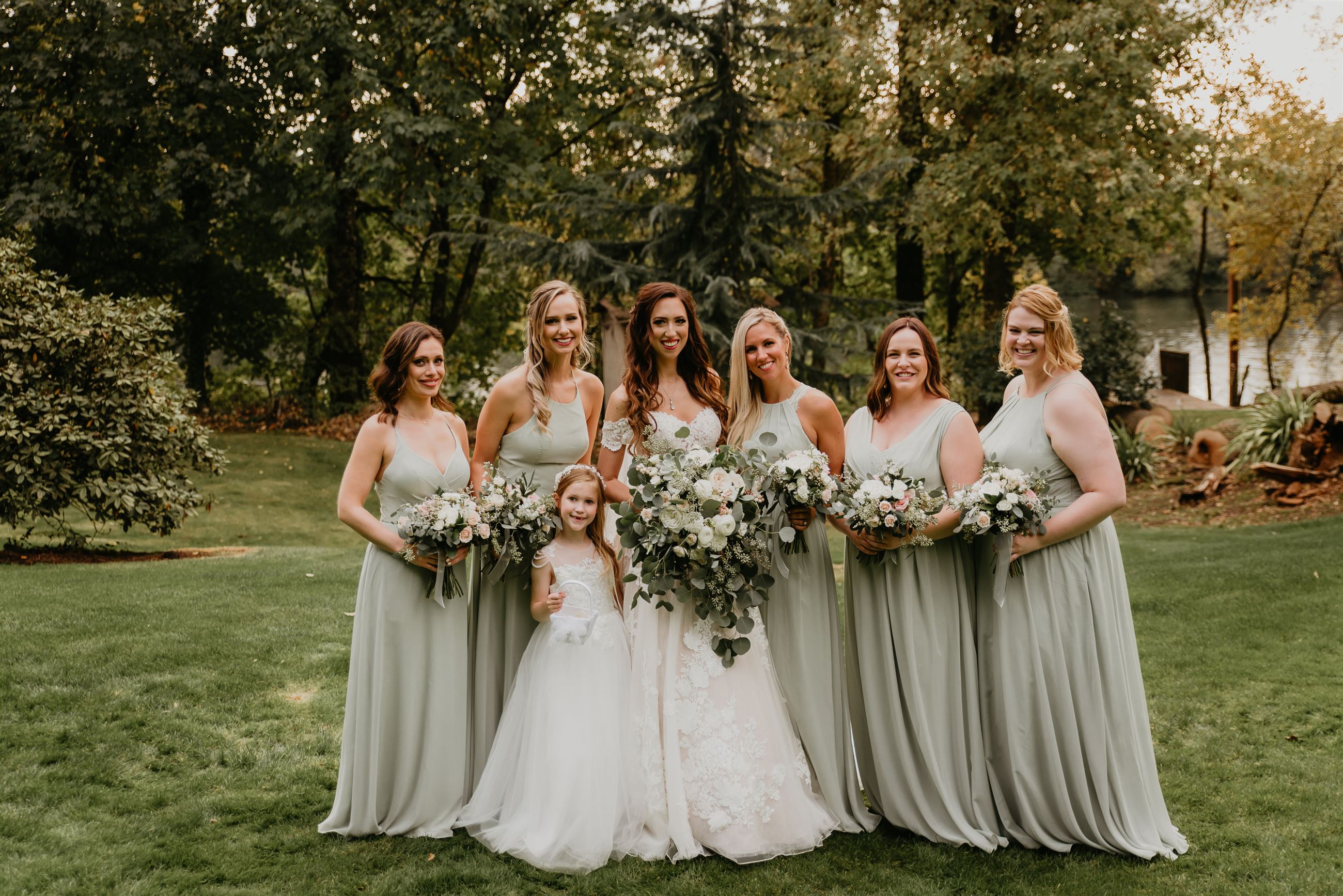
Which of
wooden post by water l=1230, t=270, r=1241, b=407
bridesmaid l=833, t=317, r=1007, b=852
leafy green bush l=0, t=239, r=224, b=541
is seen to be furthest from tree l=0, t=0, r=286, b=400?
wooden post by water l=1230, t=270, r=1241, b=407

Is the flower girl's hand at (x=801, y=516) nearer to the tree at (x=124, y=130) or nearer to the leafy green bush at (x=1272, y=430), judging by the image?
the leafy green bush at (x=1272, y=430)

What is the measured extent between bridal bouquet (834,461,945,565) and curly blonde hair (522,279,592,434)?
1607 millimetres

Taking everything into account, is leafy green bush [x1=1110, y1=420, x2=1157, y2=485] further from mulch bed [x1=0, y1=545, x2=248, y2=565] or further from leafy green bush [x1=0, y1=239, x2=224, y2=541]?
leafy green bush [x1=0, y1=239, x2=224, y2=541]

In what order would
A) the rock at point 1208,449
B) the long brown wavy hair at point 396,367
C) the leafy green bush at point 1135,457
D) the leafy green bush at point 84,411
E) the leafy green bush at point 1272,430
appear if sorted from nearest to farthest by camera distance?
1. the long brown wavy hair at point 396,367
2. the leafy green bush at point 84,411
3. the leafy green bush at point 1272,430
4. the rock at point 1208,449
5. the leafy green bush at point 1135,457

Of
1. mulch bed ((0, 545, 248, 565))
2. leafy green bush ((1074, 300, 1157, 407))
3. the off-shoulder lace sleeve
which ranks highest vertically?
leafy green bush ((1074, 300, 1157, 407))

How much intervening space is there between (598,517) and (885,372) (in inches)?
63.0

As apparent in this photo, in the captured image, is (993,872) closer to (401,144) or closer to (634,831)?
(634,831)

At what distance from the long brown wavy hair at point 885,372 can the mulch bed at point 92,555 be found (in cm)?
929

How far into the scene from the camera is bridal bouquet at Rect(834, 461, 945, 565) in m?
4.36

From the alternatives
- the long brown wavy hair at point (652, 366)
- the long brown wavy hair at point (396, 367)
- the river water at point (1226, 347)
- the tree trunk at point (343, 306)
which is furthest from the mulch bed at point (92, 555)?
the river water at point (1226, 347)

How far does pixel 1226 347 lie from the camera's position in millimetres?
47125

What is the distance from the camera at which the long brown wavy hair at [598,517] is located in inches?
195

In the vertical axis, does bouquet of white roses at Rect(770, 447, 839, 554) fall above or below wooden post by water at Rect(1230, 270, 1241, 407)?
below

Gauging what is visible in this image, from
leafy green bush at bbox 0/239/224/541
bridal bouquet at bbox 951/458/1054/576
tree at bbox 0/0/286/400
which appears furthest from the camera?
tree at bbox 0/0/286/400
